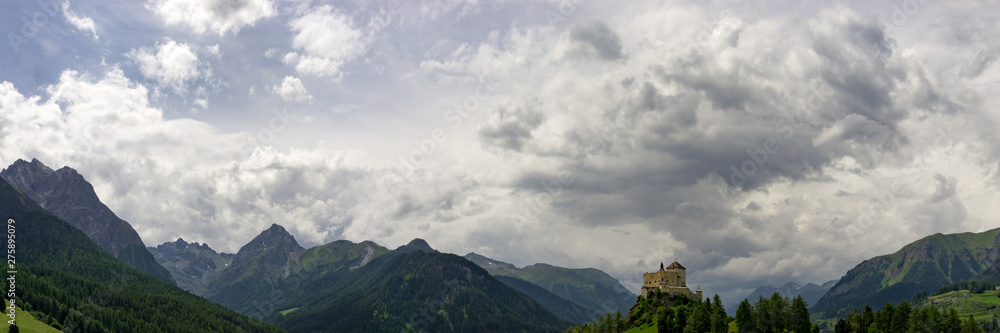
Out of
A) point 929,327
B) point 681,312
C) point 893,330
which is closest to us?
point 929,327

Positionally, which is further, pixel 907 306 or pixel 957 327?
pixel 907 306

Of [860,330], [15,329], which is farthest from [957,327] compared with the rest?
[15,329]

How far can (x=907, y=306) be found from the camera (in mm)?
163750

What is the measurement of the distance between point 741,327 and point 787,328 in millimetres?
11818

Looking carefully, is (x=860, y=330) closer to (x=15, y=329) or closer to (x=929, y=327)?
(x=929, y=327)

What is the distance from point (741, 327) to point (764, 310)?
786 centimetres

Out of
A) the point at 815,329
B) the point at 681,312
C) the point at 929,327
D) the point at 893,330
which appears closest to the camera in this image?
the point at 929,327

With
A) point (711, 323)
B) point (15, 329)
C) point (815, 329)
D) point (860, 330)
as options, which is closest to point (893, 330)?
point (860, 330)

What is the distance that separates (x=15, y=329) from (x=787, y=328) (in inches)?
9301

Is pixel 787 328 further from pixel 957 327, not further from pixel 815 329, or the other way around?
pixel 957 327

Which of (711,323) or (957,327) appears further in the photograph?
(711,323)

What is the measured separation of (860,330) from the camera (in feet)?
548

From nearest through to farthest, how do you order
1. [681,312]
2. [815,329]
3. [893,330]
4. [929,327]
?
[929,327] < [893,330] < [815,329] < [681,312]

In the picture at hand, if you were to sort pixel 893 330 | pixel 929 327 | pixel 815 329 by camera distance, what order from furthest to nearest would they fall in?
pixel 815 329, pixel 893 330, pixel 929 327
